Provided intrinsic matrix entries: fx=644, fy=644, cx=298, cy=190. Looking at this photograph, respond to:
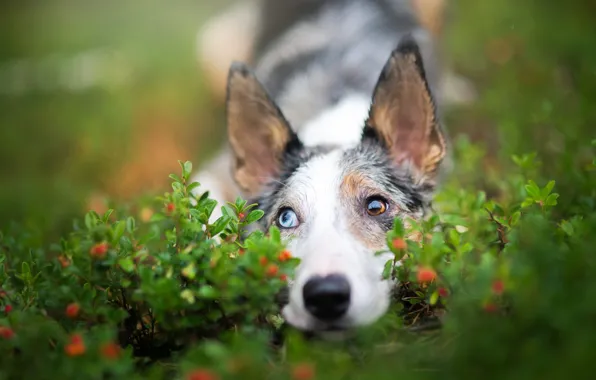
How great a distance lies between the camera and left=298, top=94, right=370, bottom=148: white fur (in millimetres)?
4012

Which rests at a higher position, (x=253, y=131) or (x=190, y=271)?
(x=253, y=131)

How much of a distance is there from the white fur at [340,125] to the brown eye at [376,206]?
0.56 meters

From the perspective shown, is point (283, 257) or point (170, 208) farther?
point (170, 208)

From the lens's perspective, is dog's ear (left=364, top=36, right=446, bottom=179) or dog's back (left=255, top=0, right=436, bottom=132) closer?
dog's ear (left=364, top=36, right=446, bottom=179)

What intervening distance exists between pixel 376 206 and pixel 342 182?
0.21 m

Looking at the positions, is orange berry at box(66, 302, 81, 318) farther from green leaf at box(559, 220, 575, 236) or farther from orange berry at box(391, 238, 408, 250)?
green leaf at box(559, 220, 575, 236)

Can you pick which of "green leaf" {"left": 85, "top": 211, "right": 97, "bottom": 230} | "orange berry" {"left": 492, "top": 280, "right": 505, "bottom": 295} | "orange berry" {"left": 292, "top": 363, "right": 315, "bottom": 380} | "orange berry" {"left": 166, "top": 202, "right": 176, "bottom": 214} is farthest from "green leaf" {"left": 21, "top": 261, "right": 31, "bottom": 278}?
"orange berry" {"left": 492, "top": 280, "right": 505, "bottom": 295}

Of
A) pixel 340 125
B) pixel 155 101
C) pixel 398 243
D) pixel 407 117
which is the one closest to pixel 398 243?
pixel 398 243

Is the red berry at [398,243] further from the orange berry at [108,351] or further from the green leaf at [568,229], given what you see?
the orange berry at [108,351]

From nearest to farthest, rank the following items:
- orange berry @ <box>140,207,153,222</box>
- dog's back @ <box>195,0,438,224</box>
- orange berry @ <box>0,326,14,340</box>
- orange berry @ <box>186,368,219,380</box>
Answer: orange berry @ <box>186,368,219,380</box>
orange berry @ <box>0,326,14,340</box>
orange berry @ <box>140,207,153,222</box>
dog's back @ <box>195,0,438,224</box>

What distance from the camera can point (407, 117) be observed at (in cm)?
353

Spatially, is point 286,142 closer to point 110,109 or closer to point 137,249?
point 137,249

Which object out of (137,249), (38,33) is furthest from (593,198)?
(38,33)

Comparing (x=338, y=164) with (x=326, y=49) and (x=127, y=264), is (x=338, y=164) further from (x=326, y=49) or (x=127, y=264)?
(x=326, y=49)
